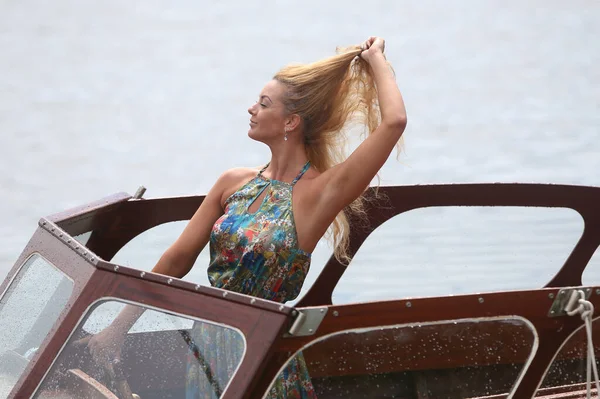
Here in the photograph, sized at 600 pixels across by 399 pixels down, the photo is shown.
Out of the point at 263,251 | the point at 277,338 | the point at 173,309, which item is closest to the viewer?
the point at 277,338

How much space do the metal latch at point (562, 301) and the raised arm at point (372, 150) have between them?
62 centimetres

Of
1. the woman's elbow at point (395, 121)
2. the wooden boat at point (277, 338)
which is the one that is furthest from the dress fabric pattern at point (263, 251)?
the woman's elbow at point (395, 121)

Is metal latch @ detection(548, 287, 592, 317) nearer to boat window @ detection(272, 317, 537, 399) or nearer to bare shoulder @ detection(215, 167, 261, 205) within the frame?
boat window @ detection(272, 317, 537, 399)

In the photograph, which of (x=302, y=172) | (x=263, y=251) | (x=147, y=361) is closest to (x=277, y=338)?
(x=147, y=361)

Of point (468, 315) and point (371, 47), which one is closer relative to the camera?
point (468, 315)

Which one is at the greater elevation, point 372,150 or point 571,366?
point 372,150

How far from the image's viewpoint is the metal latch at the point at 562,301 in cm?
242

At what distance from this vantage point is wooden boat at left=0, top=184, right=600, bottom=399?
2.23 m

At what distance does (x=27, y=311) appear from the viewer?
8.73 feet

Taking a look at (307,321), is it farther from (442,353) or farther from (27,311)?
(27,311)

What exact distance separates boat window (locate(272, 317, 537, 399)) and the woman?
186 millimetres

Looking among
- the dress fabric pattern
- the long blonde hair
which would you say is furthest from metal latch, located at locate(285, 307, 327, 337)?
the long blonde hair

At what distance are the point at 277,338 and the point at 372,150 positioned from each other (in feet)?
2.42

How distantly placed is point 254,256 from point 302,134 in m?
0.46
